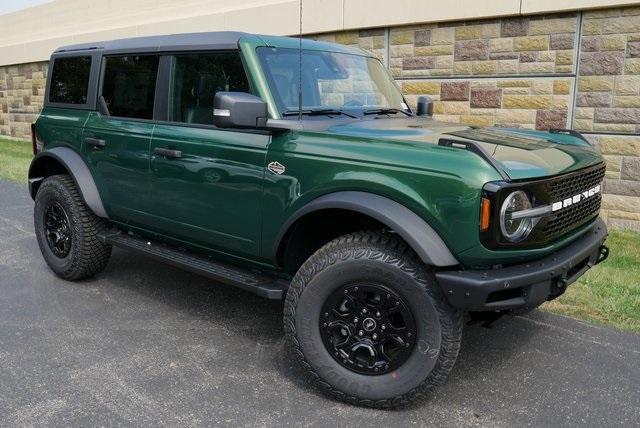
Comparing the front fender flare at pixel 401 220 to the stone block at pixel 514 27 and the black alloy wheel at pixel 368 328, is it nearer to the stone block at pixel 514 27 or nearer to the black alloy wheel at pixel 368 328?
the black alloy wheel at pixel 368 328

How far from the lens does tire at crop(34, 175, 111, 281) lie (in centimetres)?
473

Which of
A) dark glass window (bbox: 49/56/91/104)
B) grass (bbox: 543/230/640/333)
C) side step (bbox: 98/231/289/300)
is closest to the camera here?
side step (bbox: 98/231/289/300)

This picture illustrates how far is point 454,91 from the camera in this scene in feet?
24.5

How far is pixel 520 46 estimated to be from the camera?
6902 mm

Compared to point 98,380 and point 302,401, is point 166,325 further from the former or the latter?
point 302,401

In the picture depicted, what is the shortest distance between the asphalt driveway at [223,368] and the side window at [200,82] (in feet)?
4.67

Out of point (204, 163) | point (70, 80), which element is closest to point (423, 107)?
point (204, 163)

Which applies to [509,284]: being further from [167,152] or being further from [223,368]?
[167,152]

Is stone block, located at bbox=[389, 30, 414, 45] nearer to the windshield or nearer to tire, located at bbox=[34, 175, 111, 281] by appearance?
the windshield

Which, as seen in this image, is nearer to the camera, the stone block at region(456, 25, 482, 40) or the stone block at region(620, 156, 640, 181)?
the stone block at region(620, 156, 640, 181)

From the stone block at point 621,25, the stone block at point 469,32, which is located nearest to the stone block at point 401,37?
the stone block at point 469,32

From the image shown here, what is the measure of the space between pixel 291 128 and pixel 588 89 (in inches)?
180

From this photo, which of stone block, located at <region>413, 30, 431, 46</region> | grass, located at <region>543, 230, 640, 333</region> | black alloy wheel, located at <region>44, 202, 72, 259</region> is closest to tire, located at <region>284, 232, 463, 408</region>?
grass, located at <region>543, 230, 640, 333</region>

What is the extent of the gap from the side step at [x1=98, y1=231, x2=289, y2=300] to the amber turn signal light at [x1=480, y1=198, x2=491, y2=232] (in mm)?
1231
